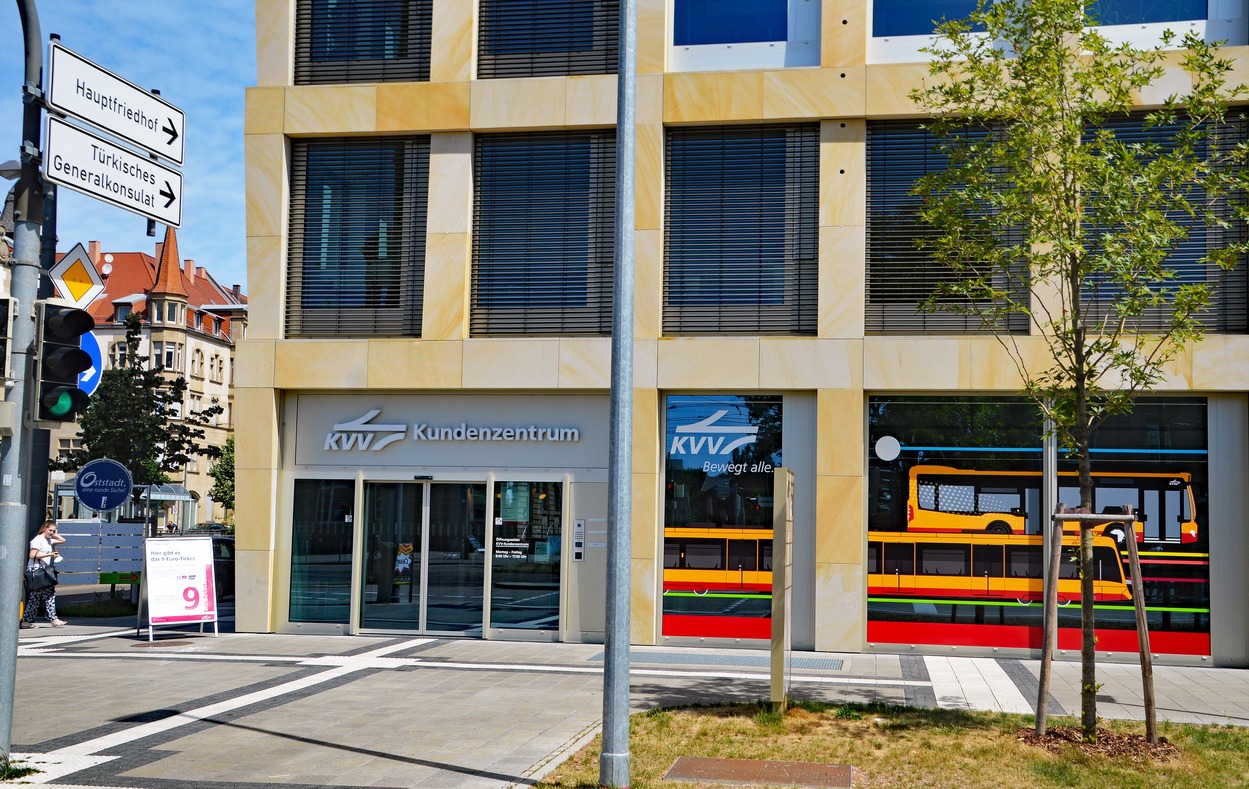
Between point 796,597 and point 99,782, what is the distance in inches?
384

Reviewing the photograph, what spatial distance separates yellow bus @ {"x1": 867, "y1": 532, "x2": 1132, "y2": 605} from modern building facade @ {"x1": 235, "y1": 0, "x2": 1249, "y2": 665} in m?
0.04

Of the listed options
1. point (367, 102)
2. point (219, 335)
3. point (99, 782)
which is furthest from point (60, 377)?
point (219, 335)

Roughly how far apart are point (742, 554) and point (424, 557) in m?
4.52

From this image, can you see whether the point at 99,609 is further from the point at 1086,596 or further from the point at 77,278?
the point at 1086,596

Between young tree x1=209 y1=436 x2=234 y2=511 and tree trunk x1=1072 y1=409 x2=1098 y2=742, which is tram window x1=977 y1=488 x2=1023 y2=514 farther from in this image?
young tree x1=209 y1=436 x2=234 y2=511

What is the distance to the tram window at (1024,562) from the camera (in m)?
15.8

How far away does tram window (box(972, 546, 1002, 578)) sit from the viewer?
624 inches

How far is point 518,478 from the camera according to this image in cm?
1719

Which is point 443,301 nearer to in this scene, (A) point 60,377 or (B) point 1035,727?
(A) point 60,377

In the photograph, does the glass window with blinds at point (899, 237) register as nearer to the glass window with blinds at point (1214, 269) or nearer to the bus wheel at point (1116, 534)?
the glass window with blinds at point (1214, 269)

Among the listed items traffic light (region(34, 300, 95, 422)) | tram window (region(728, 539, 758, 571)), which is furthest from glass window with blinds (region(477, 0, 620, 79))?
traffic light (region(34, 300, 95, 422))

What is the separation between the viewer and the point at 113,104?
30.8 ft

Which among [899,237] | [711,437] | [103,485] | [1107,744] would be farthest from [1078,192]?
[103,485]

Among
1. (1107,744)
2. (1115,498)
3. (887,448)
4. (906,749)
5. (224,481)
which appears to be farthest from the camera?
(224,481)
